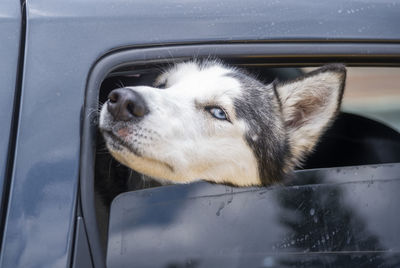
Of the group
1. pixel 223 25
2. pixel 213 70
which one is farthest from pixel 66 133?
pixel 213 70

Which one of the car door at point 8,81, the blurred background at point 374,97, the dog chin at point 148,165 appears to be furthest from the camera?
the blurred background at point 374,97

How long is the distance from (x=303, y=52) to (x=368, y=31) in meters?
0.21

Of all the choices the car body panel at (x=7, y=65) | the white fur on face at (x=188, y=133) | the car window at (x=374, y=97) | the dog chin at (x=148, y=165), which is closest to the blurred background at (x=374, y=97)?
the car window at (x=374, y=97)

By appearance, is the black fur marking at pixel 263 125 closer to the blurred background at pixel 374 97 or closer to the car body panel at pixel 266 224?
the car body panel at pixel 266 224

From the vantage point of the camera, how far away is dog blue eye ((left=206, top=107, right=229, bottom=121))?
2186 mm

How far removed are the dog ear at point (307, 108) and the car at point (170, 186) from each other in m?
0.39

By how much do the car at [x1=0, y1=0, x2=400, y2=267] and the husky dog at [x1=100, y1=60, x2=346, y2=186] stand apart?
7.1 inches

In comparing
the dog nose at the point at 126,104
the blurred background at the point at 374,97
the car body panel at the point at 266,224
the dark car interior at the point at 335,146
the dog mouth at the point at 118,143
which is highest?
the dog nose at the point at 126,104

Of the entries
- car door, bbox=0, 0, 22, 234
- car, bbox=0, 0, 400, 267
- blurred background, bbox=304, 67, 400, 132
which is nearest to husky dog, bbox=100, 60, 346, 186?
car, bbox=0, 0, 400, 267

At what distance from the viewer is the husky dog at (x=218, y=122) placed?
188cm

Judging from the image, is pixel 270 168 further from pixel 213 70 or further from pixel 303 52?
pixel 303 52

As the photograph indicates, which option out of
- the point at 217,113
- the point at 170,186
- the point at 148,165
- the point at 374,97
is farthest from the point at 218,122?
the point at 374,97

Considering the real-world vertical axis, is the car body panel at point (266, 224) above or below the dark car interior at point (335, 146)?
above

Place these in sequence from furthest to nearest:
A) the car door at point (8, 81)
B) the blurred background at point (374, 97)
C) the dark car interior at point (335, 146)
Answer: the blurred background at point (374, 97), the dark car interior at point (335, 146), the car door at point (8, 81)
